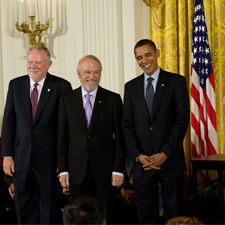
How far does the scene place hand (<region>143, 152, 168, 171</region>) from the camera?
9.29 feet

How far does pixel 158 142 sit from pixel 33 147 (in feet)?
3.34

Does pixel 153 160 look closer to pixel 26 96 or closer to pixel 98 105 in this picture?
pixel 98 105

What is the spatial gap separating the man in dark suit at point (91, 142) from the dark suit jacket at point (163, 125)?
12 cm

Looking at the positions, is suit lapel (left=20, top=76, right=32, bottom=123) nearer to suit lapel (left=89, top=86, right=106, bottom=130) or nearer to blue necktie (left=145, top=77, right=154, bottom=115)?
suit lapel (left=89, top=86, right=106, bottom=130)

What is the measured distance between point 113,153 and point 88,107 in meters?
0.43

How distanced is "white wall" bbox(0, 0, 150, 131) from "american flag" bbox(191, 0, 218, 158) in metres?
0.76

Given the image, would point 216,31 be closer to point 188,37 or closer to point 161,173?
point 188,37

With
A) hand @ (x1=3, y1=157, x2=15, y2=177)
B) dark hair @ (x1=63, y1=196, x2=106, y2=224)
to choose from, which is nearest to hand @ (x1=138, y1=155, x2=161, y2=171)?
hand @ (x1=3, y1=157, x2=15, y2=177)

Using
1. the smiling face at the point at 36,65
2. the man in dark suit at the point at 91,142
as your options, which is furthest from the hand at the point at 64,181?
the smiling face at the point at 36,65

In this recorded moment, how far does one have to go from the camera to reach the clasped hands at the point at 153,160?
283 cm

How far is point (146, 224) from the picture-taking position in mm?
2898

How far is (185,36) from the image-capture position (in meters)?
4.63

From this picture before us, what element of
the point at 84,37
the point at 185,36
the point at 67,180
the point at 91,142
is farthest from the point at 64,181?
the point at 84,37

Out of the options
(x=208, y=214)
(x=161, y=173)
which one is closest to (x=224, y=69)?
(x=208, y=214)
